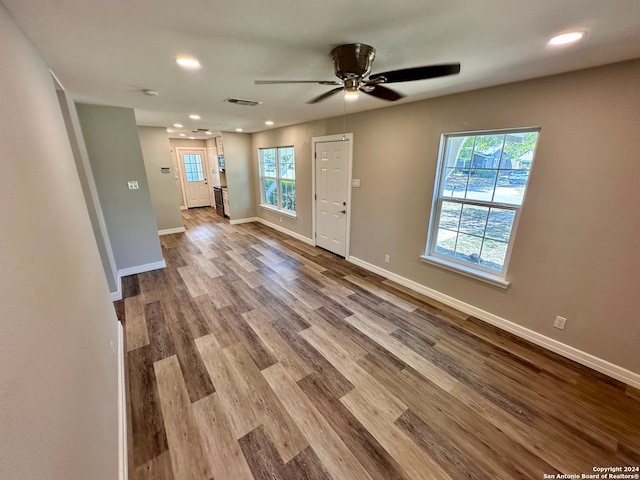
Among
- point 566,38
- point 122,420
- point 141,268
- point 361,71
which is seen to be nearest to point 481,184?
point 566,38

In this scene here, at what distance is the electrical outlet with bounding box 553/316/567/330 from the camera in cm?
228

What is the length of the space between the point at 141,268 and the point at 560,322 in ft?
17.7

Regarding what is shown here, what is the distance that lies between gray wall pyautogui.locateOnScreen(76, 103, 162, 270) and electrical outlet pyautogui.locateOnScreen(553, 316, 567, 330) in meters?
5.21

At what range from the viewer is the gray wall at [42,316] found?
649 millimetres

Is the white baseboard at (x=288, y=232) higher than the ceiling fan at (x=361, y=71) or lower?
lower

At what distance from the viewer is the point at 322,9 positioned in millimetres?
1229

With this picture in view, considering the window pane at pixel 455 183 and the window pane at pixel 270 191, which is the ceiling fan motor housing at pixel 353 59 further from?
the window pane at pixel 270 191

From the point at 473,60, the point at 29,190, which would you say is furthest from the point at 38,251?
the point at 473,60

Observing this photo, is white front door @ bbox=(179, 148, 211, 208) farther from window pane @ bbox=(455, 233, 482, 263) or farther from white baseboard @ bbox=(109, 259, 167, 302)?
window pane @ bbox=(455, 233, 482, 263)

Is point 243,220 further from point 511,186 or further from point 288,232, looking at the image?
point 511,186

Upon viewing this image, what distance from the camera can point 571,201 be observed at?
2113 mm

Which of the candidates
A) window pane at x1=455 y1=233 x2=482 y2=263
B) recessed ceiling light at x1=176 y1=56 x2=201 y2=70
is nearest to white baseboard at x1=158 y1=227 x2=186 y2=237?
recessed ceiling light at x1=176 y1=56 x2=201 y2=70

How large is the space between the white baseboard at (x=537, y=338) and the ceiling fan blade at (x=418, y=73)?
249cm

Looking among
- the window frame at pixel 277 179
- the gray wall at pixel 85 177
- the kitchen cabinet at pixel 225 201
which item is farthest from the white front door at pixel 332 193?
the kitchen cabinet at pixel 225 201
